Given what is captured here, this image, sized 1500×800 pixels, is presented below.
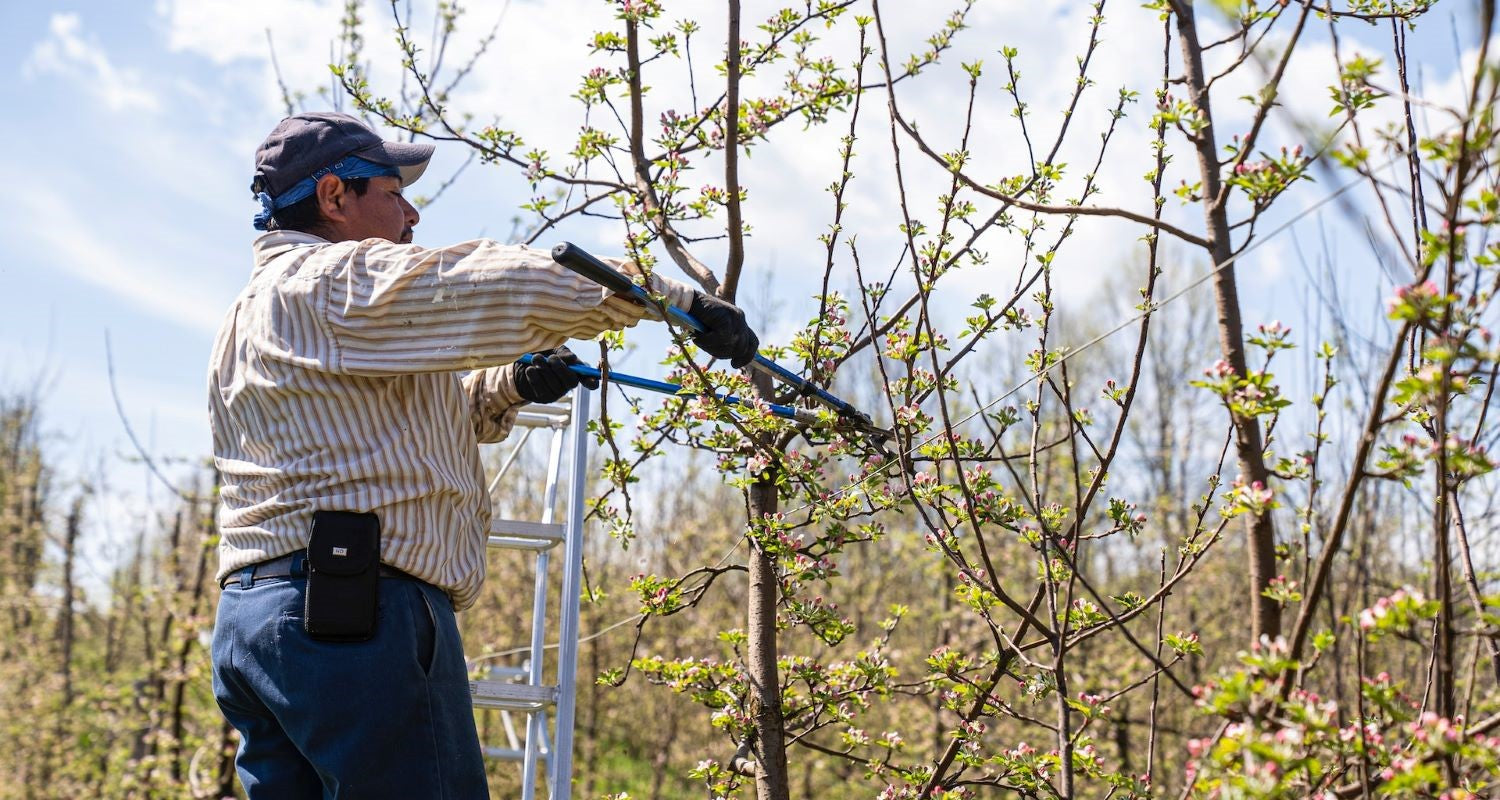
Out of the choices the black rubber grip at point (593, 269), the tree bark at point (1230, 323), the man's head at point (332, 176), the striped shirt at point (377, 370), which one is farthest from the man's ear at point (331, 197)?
the tree bark at point (1230, 323)

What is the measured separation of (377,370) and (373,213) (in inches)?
21.6

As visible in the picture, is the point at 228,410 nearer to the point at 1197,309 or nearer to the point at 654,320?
the point at 654,320

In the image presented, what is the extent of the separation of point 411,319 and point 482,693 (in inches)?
48.0

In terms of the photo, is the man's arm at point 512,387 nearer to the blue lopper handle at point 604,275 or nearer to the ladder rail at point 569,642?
the ladder rail at point 569,642

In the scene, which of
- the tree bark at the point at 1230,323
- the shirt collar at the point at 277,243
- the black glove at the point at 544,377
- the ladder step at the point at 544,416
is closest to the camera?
the tree bark at the point at 1230,323

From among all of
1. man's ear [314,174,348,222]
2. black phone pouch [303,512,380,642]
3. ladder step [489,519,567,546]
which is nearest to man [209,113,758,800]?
black phone pouch [303,512,380,642]

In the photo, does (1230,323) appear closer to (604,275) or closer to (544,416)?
(604,275)

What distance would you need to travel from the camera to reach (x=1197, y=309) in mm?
17734

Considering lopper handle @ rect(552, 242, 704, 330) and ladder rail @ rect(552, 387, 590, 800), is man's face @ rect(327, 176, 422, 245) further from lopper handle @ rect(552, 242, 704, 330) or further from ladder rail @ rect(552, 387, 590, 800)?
ladder rail @ rect(552, 387, 590, 800)

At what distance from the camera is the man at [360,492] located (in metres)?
2.27

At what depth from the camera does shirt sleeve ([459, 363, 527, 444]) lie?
10.1 feet

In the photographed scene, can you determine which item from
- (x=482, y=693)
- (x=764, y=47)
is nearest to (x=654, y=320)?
(x=482, y=693)

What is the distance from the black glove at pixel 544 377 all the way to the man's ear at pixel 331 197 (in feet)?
1.75

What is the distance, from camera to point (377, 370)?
233cm
